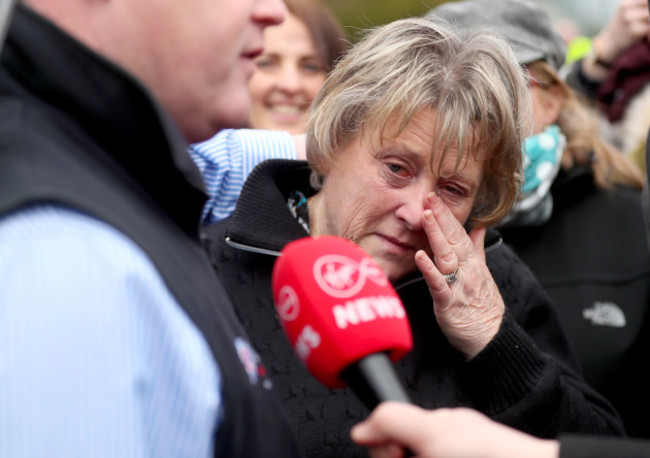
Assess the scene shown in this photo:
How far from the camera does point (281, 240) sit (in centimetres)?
238

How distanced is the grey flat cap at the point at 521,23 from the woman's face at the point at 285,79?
745mm

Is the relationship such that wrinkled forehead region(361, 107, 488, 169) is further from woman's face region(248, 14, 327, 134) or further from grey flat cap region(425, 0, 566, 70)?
woman's face region(248, 14, 327, 134)

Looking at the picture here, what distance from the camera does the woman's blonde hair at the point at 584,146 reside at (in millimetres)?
3607

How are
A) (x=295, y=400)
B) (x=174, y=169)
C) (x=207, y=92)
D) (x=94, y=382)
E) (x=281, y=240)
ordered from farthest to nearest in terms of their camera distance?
1. (x=281, y=240)
2. (x=295, y=400)
3. (x=207, y=92)
4. (x=174, y=169)
5. (x=94, y=382)

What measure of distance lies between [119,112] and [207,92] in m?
0.23

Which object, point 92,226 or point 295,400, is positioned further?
point 295,400

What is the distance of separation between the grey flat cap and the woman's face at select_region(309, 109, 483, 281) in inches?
49.5

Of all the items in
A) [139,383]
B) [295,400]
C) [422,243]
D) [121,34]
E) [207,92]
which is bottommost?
[295,400]

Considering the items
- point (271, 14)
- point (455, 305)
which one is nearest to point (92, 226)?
point (271, 14)

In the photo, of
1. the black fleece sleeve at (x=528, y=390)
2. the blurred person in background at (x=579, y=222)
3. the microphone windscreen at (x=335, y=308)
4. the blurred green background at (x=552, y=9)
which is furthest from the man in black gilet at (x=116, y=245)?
the blurred green background at (x=552, y=9)

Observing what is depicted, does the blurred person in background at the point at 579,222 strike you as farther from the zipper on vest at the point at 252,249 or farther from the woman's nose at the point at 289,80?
the zipper on vest at the point at 252,249

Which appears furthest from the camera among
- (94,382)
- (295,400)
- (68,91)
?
(295,400)

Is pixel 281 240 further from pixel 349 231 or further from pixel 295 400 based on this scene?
pixel 295 400

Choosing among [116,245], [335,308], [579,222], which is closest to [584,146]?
[579,222]
